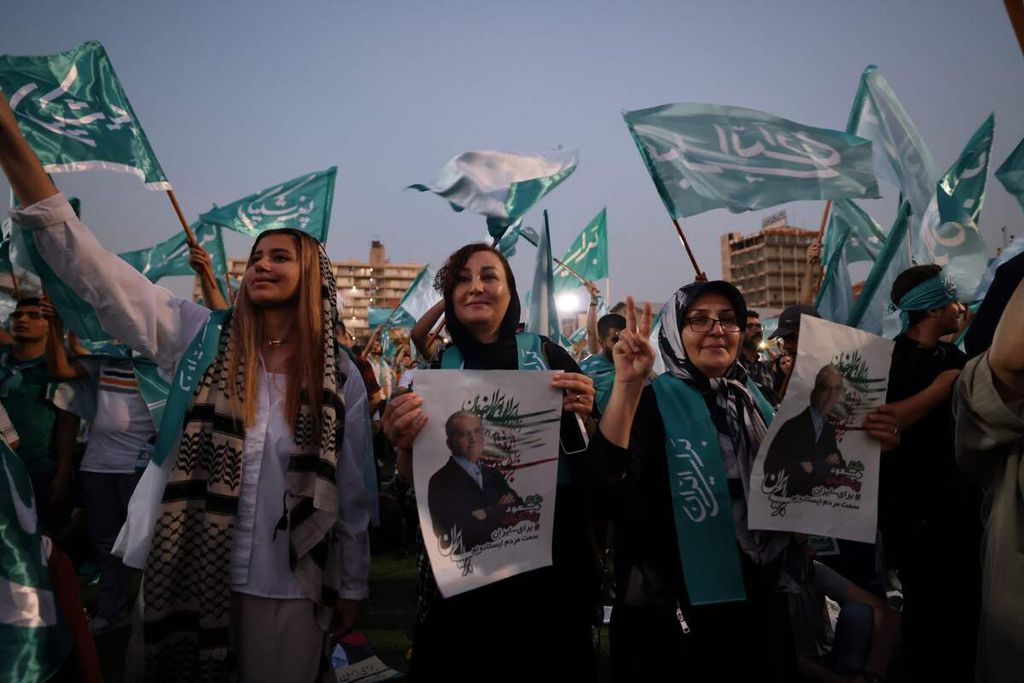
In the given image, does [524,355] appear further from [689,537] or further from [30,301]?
[30,301]

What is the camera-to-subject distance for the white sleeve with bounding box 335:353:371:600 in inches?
82.7

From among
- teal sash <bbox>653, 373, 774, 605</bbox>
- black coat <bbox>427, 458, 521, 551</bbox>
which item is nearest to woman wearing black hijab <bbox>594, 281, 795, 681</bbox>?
teal sash <bbox>653, 373, 774, 605</bbox>

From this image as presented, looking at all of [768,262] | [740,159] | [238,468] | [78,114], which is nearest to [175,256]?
[78,114]

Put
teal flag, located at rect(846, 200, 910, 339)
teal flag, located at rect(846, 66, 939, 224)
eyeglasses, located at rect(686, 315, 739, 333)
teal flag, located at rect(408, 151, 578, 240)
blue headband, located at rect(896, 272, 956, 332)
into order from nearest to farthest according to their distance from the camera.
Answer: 1. eyeglasses, located at rect(686, 315, 739, 333)
2. blue headband, located at rect(896, 272, 956, 332)
3. teal flag, located at rect(846, 200, 910, 339)
4. teal flag, located at rect(408, 151, 578, 240)
5. teal flag, located at rect(846, 66, 939, 224)

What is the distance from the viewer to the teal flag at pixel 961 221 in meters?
3.87

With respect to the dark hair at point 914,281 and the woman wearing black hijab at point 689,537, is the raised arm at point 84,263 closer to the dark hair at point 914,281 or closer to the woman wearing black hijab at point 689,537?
the woman wearing black hijab at point 689,537

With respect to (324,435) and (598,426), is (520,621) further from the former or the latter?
(324,435)

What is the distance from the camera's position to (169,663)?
1.87 meters

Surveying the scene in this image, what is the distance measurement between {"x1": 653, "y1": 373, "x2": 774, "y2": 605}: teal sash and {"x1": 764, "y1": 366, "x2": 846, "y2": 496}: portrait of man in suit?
0.70ft

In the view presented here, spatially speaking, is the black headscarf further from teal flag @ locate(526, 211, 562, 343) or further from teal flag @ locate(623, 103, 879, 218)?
teal flag @ locate(526, 211, 562, 343)

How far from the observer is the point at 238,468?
6.47ft

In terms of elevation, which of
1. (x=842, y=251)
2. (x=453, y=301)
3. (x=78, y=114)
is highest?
(x=78, y=114)

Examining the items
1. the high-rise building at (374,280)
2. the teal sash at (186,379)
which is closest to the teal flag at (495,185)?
the teal sash at (186,379)

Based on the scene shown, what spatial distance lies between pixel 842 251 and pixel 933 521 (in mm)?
2385
